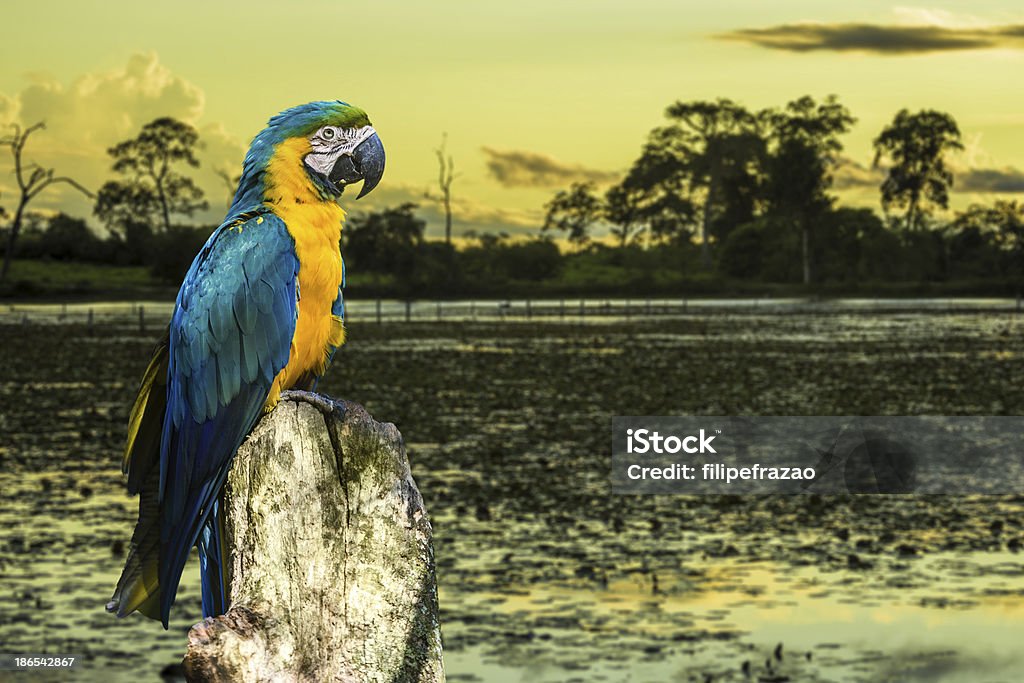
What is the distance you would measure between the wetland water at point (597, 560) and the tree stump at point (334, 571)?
4731 millimetres

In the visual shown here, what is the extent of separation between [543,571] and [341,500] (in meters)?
7.06

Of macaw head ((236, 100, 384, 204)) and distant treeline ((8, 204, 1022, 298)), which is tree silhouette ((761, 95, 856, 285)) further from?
macaw head ((236, 100, 384, 204))

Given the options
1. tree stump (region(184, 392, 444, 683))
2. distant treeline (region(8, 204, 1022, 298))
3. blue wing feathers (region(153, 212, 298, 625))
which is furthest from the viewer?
distant treeline (region(8, 204, 1022, 298))

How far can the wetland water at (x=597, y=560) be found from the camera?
850 cm

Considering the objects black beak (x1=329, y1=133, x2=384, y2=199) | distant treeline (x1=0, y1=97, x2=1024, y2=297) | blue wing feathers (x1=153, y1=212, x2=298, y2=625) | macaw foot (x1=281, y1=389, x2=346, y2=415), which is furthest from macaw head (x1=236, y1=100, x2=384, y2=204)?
distant treeline (x1=0, y1=97, x2=1024, y2=297)

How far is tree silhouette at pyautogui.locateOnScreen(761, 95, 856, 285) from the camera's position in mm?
99562

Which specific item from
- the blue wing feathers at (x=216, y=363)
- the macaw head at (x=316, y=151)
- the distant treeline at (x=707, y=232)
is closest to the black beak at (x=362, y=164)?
the macaw head at (x=316, y=151)

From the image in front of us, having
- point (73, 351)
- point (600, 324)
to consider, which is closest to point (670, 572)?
point (73, 351)

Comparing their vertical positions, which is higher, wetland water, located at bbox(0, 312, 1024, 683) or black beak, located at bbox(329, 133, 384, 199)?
black beak, located at bbox(329, 133, 384, 199)

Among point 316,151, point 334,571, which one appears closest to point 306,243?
point 316,151

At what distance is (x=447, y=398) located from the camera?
78.4 feet

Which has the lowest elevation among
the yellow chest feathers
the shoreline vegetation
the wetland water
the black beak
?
the wetland water

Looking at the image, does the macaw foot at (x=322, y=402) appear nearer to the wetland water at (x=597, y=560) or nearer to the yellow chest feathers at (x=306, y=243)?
the yellow chest feathers at (x=306, y=243)

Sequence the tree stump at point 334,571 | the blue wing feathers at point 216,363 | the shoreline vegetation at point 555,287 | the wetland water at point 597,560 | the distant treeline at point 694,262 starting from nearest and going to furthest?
the tree stump at point 334,571
the blue wing feathers at point 216,363
the wetland water at point 597,560
the shoreline vegetation at point 555,287
the distant treeline at point 694,262
